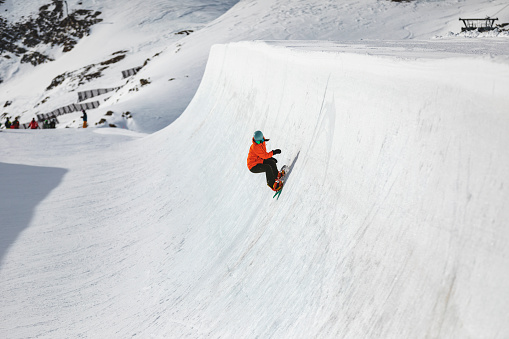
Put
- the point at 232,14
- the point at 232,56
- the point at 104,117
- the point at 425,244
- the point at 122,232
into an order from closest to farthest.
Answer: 1. the point at 425,244
2. the point at 122,232
3. the point at 232,56
4. the point at 104,117
5. the point at 232,14

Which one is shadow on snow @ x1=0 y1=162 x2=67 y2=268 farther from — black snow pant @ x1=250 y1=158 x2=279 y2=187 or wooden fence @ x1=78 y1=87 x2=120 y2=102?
wooden fence @ x1=78 y1=87 x2=120 y2=102

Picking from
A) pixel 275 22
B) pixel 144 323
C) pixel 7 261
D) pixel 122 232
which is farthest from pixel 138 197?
pixel 275 22

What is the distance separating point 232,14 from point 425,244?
150 ft

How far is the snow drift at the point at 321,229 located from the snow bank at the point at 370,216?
12mm

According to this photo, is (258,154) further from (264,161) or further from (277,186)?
(277,186)

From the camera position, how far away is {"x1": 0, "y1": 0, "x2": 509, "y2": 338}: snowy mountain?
2.81 meters

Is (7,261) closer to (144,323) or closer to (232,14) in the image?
(144,323)

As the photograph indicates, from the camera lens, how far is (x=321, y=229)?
14.1 feet

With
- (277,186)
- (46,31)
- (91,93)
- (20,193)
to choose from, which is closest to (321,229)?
(277,186)

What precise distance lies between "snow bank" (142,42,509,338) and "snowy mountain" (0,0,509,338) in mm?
14

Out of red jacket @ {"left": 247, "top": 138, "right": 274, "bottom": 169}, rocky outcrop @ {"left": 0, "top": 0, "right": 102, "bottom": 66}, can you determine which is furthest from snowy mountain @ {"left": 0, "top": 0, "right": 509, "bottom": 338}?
rocky outcrop @ {"left": 0, "top": 0, "right": 102, "bottom": 66}

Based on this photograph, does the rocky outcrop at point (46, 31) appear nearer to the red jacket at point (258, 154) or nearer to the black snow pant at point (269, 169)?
the red jacket at point (258, 154)

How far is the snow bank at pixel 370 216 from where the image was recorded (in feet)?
8.82

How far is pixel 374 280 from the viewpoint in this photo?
10.9ft
